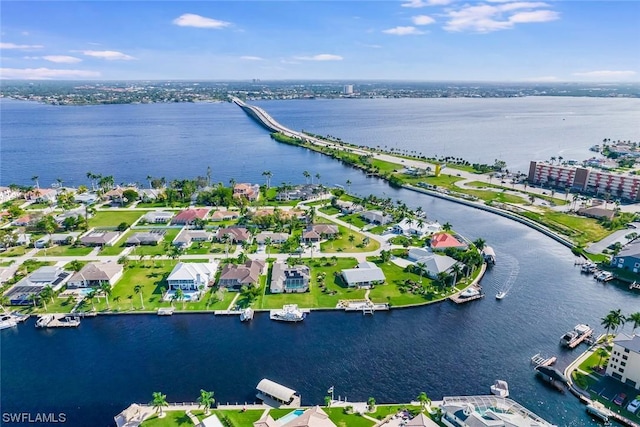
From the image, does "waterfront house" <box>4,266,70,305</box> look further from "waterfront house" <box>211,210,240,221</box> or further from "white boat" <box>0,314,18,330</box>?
"waterfront house" <box>211,210,240,221</box>

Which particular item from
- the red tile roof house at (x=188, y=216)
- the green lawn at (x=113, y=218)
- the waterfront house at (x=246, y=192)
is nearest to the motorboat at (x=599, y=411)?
the red tile roof house at (x=188, y=216)

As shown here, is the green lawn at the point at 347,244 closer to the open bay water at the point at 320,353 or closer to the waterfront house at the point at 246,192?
the open bay water at the point at 320,353

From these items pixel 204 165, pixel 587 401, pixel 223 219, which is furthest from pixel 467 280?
pixel 204 165

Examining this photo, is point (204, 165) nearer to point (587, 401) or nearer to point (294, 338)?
point (294, 338)

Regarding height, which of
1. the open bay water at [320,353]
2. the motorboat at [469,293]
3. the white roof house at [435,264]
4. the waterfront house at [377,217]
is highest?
the waterfront house at [377,217]

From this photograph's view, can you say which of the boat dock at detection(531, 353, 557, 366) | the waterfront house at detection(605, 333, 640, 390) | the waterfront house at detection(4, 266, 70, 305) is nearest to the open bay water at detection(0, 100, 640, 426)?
the boat dock at detection(531, 353, 557, 366)

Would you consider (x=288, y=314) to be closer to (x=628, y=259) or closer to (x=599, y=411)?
(x=599, y=411)
